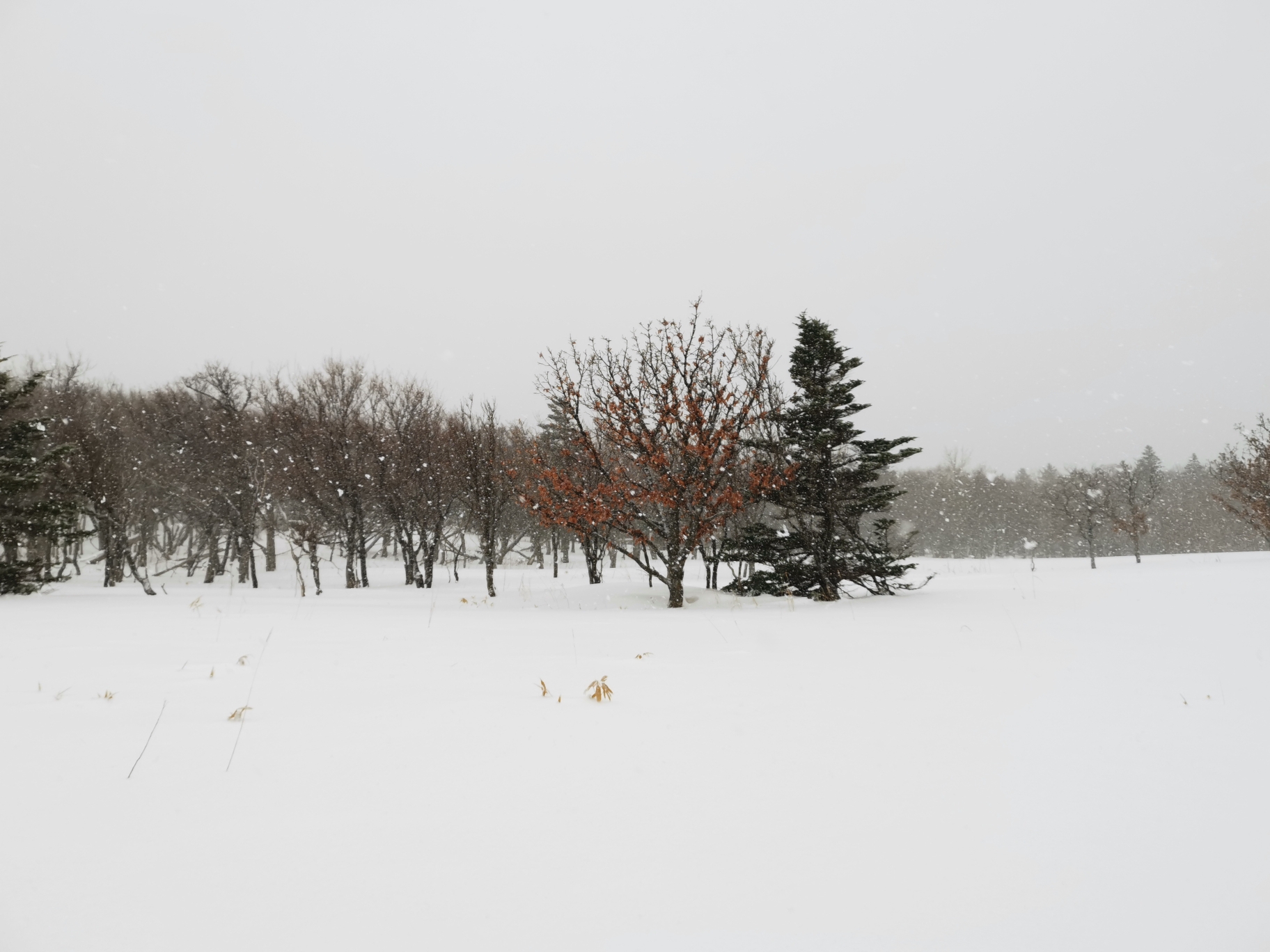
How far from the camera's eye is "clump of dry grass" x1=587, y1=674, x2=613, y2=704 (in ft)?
12.5

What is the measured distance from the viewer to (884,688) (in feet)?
13.8

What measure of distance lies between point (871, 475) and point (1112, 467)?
48766mm

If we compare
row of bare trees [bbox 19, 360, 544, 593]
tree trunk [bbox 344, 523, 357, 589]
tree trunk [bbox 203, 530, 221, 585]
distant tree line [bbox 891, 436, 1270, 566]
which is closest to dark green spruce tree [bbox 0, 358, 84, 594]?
row of bare trees [bbox 19, 360, 544, 593]

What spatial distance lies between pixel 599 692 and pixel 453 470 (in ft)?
65.4

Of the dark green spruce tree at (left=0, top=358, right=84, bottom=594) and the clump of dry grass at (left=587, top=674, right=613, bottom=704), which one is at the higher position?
the dark green spruce tree at (left=0, top=358, right=84, bottom=594)

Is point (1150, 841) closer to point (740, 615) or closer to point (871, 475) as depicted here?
point (740, 615)

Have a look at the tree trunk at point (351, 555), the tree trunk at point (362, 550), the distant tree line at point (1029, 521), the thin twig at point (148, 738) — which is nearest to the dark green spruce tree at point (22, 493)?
the tree trunk at point (351, 555)

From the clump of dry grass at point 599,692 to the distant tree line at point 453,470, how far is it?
25.0 feet

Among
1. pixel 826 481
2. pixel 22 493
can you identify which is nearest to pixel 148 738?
pixel 826 481

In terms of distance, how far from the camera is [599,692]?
383 cm

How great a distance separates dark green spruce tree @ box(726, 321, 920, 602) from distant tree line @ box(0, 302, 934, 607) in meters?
0.05

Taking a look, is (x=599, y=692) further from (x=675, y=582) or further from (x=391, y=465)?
(x=391, y=465)

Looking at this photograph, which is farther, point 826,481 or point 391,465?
point 391,465

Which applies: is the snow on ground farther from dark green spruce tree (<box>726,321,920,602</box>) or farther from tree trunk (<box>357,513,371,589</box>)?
tree trunk (<box>357,513,371,589</box>)
